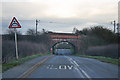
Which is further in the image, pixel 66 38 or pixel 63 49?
pixel 63 49

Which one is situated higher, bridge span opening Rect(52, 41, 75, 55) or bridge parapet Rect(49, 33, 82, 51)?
bridge parapet Rect(49, 33, 82, 51)

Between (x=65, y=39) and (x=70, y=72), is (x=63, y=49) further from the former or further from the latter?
(x=70, y=72)

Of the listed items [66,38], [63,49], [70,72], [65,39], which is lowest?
[63,49]

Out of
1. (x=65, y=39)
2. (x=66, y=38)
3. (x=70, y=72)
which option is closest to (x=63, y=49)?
(x=66, y=38)

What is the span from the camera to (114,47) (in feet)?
97.5

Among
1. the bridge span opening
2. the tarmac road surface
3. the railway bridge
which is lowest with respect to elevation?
the bridge span opening

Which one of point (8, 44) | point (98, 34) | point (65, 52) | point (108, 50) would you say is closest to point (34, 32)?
point (98, 34)

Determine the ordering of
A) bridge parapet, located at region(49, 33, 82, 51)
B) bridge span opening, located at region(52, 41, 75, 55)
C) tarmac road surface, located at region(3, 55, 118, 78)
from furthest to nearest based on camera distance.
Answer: bridge span opening, located at region(52, 41, 75, 55)
bridge parapet, located at region(49, 33, 82, 51)
tarmac road surface, located at region(3, 55, 118, 78)

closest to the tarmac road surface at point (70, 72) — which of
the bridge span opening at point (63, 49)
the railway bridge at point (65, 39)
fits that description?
the railway bridge at point (65, 39)

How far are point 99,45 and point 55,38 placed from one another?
3673 cm

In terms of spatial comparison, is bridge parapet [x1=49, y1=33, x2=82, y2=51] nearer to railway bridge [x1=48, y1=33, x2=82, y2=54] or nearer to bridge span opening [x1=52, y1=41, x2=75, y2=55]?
railway bridge [x1=48, y1=33, x2=82, y2=54]

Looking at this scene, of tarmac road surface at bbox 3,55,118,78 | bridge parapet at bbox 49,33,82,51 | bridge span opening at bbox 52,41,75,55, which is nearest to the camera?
tarmac road surface at bbox 3,55,118,78

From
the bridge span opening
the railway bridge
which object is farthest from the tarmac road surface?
the bridge span opening

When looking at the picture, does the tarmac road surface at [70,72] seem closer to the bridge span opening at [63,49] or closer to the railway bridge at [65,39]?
the railway bridge at [65,39]
